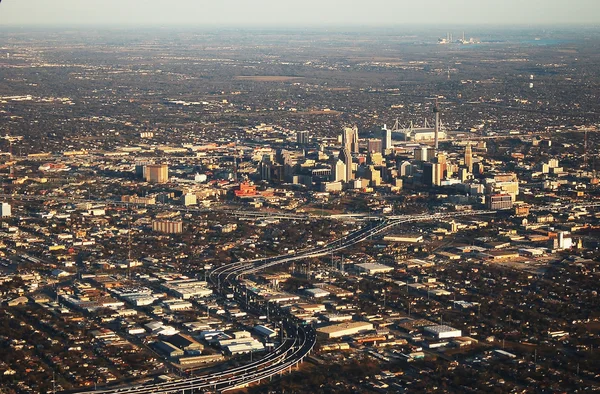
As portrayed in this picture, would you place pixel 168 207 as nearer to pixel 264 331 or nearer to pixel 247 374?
pixel 264 331

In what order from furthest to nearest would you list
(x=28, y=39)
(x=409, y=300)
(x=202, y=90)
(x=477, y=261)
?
(x=28, y=39)
(x=202, y=90)
(x=477, y=261)
(x=409, y=300)

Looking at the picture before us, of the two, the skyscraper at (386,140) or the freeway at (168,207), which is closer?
the freeway at (168,207)

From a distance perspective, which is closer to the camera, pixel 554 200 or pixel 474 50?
pixel 554 200

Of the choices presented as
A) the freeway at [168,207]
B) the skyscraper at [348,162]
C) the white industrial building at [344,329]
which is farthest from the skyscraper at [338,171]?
the white industrial building at [344,329]

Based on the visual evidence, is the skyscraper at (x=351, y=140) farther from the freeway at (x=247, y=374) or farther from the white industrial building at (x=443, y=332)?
the freeway at (x=247, y=374)

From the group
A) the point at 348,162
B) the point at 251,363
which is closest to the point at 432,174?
the point at 348,162

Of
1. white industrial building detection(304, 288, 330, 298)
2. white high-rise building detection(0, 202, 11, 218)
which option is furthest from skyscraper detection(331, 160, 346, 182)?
white industrial building detection(304, 288, 330, 298)

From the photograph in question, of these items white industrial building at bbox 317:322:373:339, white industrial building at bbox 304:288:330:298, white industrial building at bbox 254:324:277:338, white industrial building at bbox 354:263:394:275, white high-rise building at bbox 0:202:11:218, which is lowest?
white high-rise building at bbox 0:202:11:218

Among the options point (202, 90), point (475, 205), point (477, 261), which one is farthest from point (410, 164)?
point (202, 90)

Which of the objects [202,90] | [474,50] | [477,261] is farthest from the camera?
[474,50]

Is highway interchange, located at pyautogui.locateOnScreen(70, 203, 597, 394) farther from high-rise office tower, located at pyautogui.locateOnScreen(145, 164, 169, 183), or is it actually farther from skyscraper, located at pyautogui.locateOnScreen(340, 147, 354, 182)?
high-rise office tower, located at pyautogui.locateOnScreen(145, 164, 169, 183)

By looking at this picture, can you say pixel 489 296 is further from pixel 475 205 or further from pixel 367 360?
pixel 475 205
